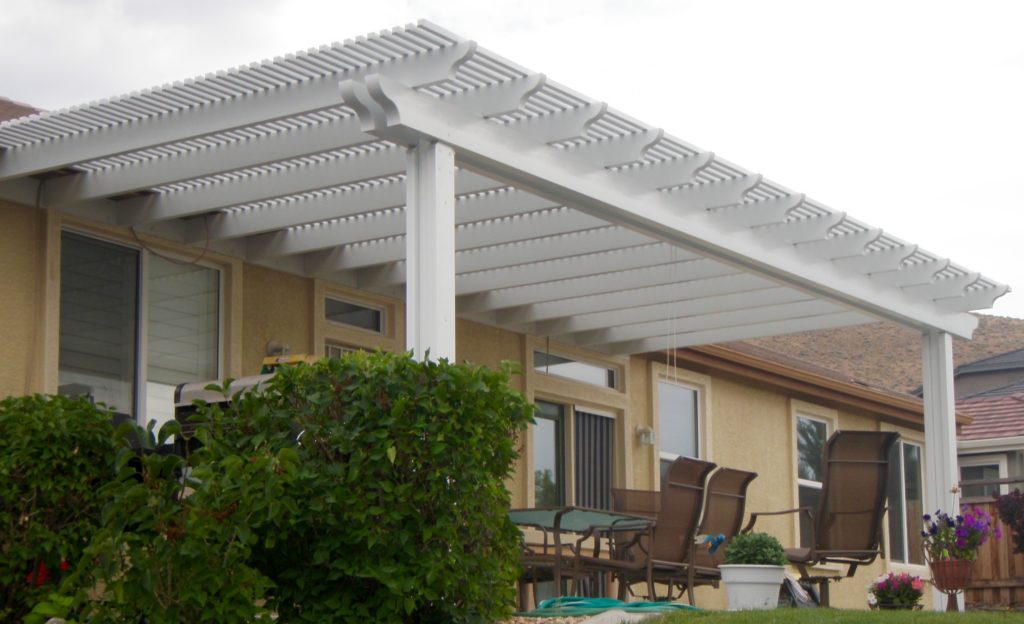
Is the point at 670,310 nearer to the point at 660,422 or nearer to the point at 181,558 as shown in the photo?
the point at 660,422

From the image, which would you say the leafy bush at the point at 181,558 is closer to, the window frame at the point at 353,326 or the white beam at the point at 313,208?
the white beam at the point at 313,208

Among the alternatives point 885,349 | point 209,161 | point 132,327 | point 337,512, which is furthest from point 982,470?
point 885,349

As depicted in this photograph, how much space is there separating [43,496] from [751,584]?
4248mm

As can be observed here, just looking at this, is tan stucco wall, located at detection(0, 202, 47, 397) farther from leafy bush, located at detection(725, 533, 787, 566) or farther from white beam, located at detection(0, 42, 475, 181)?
leafy bush, located at detection(725, 533, 787, 566)

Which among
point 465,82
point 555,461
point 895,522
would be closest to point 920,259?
point 555,461

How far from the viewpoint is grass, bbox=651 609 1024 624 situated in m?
6.86

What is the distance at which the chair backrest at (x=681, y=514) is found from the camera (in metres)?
9.12

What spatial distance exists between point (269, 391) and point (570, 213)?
3.52 metres

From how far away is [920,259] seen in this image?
10.6m

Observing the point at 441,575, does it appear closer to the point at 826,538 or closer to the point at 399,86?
the point at 399,86

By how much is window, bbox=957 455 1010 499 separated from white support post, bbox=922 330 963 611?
311 inches

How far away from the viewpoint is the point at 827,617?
717cm

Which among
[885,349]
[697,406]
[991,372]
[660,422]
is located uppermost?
[885,349]

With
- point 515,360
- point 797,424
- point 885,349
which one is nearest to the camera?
point 515,360
